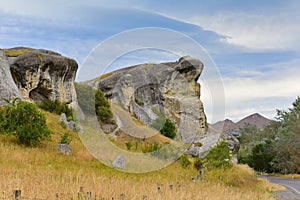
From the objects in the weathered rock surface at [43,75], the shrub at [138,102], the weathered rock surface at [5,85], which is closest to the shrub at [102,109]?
the weathered rock surface at [43,75]

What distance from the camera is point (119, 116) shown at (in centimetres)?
4159

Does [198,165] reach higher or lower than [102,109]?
lower

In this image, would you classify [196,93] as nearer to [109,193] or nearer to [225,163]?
[225,163]

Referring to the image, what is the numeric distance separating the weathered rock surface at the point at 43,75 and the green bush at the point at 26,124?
1014 cm

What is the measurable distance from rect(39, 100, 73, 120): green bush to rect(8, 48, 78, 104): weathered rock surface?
971mm

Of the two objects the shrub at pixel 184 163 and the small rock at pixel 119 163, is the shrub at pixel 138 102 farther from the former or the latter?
the small rock at pixel 119 163

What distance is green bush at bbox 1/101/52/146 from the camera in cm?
1778

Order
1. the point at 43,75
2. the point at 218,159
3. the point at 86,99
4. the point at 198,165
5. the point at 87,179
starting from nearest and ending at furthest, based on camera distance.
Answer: the point at 87,179 → the point at 198,165 → the point at 218,159 → the point at 43,75 → the point at 86,99

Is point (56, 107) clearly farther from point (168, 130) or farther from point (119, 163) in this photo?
point (168, 130)

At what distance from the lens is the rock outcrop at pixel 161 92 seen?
50.0 m

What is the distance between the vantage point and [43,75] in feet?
99.5

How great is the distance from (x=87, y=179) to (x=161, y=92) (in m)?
47.0

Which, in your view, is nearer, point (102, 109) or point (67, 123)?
point (67, 123)

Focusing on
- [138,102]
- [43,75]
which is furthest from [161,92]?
Result: [43,75]
